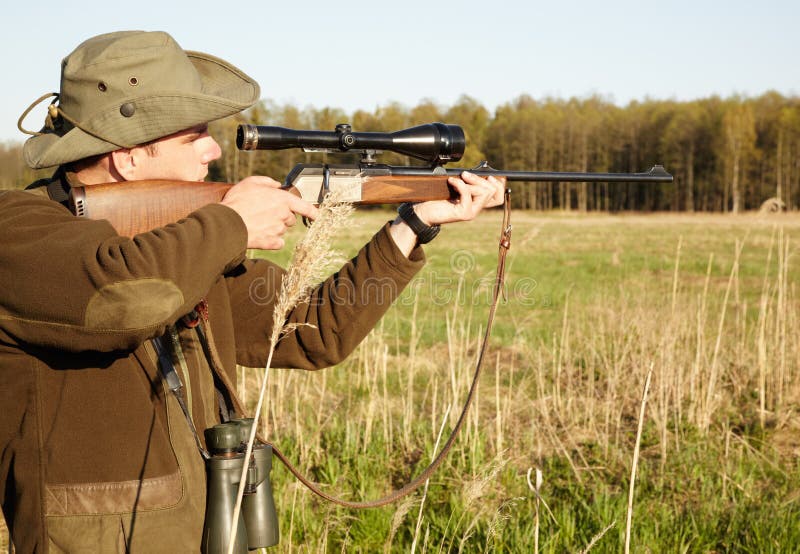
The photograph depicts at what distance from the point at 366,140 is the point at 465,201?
59cm

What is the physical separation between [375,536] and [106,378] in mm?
2298

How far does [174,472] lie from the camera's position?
2.28 metres

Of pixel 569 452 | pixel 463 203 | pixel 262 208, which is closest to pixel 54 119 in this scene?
pixel 262 208

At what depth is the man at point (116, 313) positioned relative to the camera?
202 centimetres

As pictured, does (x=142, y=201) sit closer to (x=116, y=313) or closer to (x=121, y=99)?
(x=121, y=99)

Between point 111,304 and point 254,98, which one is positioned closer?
point 111,304

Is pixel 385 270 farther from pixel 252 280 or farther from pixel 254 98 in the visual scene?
pixel 254 98

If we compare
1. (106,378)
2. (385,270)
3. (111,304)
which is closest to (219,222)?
(111,304)

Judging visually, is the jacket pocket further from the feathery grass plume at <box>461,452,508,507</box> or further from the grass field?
the feathery grass plume at <box>461,452,508,507</box>

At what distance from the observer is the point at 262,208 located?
2.43 meters

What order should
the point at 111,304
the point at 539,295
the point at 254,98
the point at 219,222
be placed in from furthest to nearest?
the point at 539,295, the point at 254,98, the point at 219,222, the point at 111,304

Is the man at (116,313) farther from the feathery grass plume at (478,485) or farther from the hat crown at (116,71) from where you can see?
the feathery grass plume at (478,485)

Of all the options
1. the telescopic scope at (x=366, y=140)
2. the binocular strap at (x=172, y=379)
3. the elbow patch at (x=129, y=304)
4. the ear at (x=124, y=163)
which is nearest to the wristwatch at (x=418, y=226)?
the telescopic scope at (x=366, y=140)

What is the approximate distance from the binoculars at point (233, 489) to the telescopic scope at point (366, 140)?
114 centimetres
